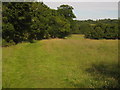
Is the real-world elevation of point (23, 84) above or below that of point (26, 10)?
below

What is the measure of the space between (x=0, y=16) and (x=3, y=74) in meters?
15.5

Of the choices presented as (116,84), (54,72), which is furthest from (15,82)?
(116,84)

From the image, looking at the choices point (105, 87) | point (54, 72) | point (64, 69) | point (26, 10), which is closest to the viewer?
point (105, 87)

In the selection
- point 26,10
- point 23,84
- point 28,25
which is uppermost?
point 26,10

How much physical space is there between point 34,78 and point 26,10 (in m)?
19.4

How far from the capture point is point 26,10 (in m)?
29.5

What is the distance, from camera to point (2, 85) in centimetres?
1085

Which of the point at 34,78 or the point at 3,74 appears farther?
the point at 3,74

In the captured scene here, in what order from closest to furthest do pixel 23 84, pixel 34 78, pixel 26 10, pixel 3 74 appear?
pixel 23 84
pixel 34 78
pixel 3 74
pixel 26 10

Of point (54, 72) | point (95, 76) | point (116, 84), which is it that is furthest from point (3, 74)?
point (116, 84)

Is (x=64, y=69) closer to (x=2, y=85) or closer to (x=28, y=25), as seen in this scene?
(x=2, y=85)

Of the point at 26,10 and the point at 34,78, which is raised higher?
the point at 26,10

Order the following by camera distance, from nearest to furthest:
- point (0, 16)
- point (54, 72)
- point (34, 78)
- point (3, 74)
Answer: point (34, 78), point (3, 74), point (54, 72), point (0, 16)

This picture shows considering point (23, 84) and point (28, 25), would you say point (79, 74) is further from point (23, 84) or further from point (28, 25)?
point (28, 25)
